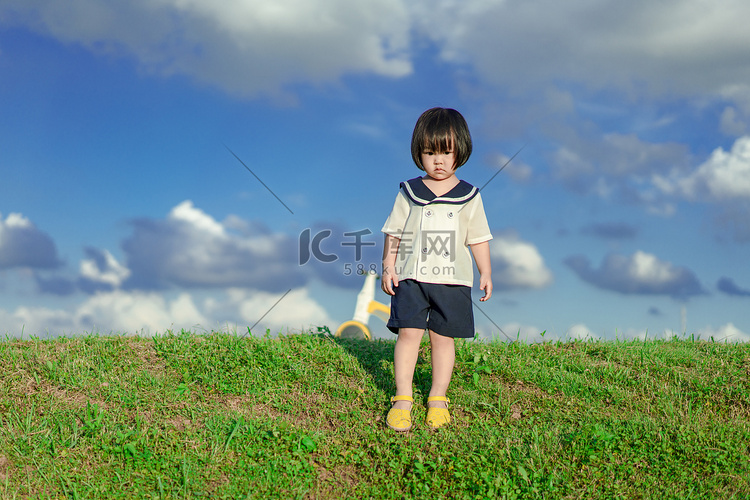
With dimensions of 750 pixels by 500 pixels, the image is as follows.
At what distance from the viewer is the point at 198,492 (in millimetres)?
4500

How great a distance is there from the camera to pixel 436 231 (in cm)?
552

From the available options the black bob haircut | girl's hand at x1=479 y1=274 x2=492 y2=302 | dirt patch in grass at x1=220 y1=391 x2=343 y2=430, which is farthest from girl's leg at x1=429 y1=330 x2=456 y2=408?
the black bob haircut

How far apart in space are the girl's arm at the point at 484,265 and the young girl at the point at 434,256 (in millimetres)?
30

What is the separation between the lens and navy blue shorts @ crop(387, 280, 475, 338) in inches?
215

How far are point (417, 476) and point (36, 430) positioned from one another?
138 inches

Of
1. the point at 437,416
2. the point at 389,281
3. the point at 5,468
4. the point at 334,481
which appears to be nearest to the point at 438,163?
the point at 389,281

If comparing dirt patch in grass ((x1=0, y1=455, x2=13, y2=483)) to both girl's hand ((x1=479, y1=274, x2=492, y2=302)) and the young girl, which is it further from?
girl's hand ((x1=479, y1=274, x2=492, y2=302))

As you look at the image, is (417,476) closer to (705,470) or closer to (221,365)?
(705,470)

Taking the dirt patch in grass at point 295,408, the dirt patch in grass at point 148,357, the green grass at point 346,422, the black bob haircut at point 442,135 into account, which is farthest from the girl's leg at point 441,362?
the dirt patch in grass at point 148,357

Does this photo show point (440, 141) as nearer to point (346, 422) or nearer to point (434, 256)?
point (434, 256)

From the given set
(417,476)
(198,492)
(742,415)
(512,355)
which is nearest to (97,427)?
(198,492)

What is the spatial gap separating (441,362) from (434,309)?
536 mm

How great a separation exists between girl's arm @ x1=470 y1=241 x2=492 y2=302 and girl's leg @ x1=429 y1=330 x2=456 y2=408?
57 cm

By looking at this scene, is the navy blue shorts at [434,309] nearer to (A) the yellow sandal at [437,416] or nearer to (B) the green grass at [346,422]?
(A) the yellow sandal at [437,416]
